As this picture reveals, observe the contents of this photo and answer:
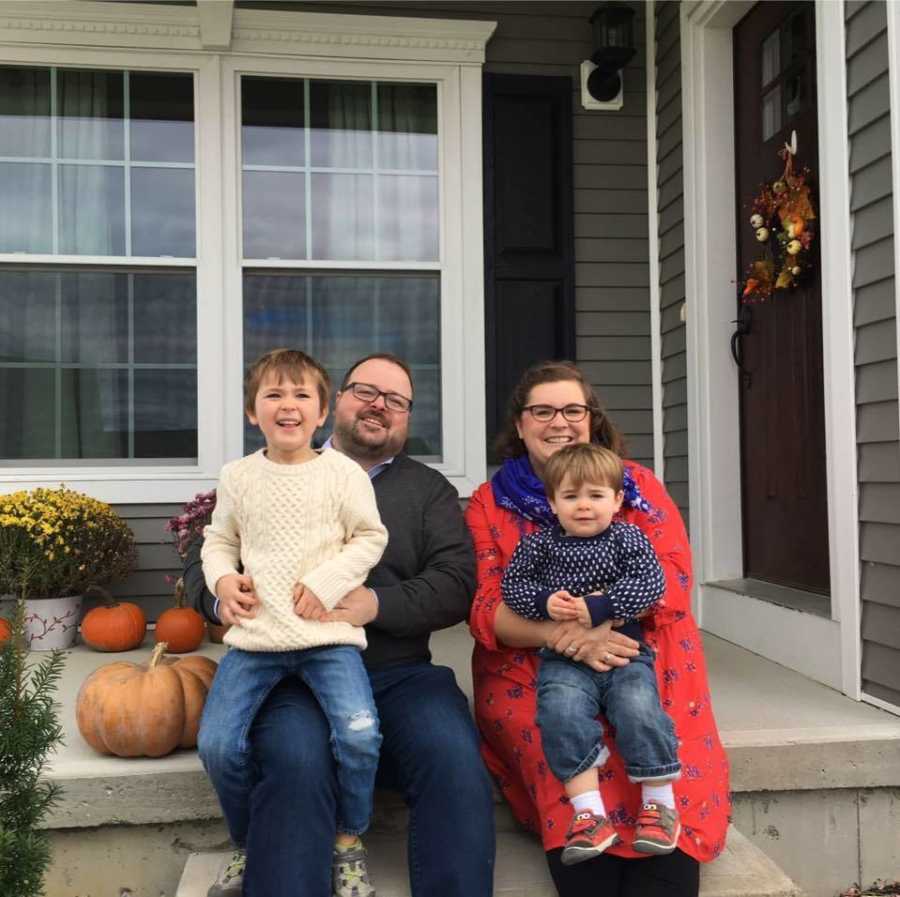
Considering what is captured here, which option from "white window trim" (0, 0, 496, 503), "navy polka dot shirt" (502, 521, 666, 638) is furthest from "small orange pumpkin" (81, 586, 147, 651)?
"navy polka dot shirt" (502, 521, 666, 638)

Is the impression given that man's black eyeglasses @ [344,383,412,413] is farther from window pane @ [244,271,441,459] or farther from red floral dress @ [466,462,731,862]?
window pane @ [244,271,441,459]

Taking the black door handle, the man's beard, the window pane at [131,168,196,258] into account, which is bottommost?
the man's beard

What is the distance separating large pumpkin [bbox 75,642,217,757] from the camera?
2205 millimetres

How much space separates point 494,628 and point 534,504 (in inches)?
11.8

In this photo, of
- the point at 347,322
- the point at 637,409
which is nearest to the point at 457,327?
the point at 347,322

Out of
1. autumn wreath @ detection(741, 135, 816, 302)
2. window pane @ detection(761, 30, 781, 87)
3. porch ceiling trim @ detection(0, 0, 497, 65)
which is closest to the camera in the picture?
autumn wreath @ detection(741, 135, 816, 302)

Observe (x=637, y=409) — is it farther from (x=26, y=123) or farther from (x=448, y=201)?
(x=26, y=123)

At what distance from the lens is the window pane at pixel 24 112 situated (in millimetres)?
3887

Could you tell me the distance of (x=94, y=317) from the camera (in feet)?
12.8

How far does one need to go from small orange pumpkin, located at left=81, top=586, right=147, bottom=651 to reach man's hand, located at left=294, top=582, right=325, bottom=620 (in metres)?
1.77

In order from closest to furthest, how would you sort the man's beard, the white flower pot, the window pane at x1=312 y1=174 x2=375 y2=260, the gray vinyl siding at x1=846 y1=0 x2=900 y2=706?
the man's beard
the gray vinyl siding at x1=846 y1=0 x2=900 y2=706
the white flower pot
the window pane at x1=312 y1=174 x2=375 y2=260

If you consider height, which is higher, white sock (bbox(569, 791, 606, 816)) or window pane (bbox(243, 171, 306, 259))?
window pane (bbox(243, 171, 306, 259))

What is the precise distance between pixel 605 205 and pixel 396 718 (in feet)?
9.31

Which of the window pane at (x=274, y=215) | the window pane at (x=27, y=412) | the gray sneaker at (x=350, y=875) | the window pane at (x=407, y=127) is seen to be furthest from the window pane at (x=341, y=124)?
the gray sneaker at (x=350, y=875)
